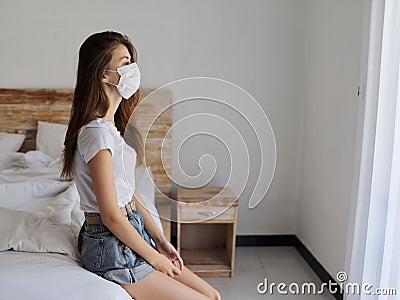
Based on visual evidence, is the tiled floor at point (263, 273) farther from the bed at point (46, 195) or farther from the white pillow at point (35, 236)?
the white pillow at point (35, 236)

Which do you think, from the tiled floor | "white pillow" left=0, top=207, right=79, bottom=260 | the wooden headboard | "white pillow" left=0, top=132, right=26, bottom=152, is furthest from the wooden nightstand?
"white pillow" left=0, top=207, right=79, bottom=260

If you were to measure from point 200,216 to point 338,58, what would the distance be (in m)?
1.25

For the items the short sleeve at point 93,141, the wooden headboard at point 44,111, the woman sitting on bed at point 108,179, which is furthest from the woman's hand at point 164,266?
the wooden headboard at point 44,111

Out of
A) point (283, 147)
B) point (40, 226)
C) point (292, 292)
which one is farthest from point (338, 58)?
point (40, 226)

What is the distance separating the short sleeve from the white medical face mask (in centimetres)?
16

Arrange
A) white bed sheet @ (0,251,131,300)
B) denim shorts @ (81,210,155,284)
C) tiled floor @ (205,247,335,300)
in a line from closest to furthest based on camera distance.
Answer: white bed sheet @ (0,251,131,300)
denim shorts @ (81,210,155,284)
tiled floor @ (205,247,335,300)

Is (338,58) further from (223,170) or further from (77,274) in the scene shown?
(77,274)

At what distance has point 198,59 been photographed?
3.53 meters

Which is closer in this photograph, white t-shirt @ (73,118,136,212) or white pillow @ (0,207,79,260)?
white t-shirt @ (73,118,136,212)

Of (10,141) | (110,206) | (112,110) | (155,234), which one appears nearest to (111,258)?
(110,206)

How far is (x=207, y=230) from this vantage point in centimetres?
351

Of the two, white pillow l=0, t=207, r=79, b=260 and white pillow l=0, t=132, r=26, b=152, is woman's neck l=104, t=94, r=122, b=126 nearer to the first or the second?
white pillow l=0, t=207, r=79, b=260

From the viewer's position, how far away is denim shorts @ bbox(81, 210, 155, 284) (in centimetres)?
163

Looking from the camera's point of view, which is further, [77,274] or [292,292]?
[292,292]
